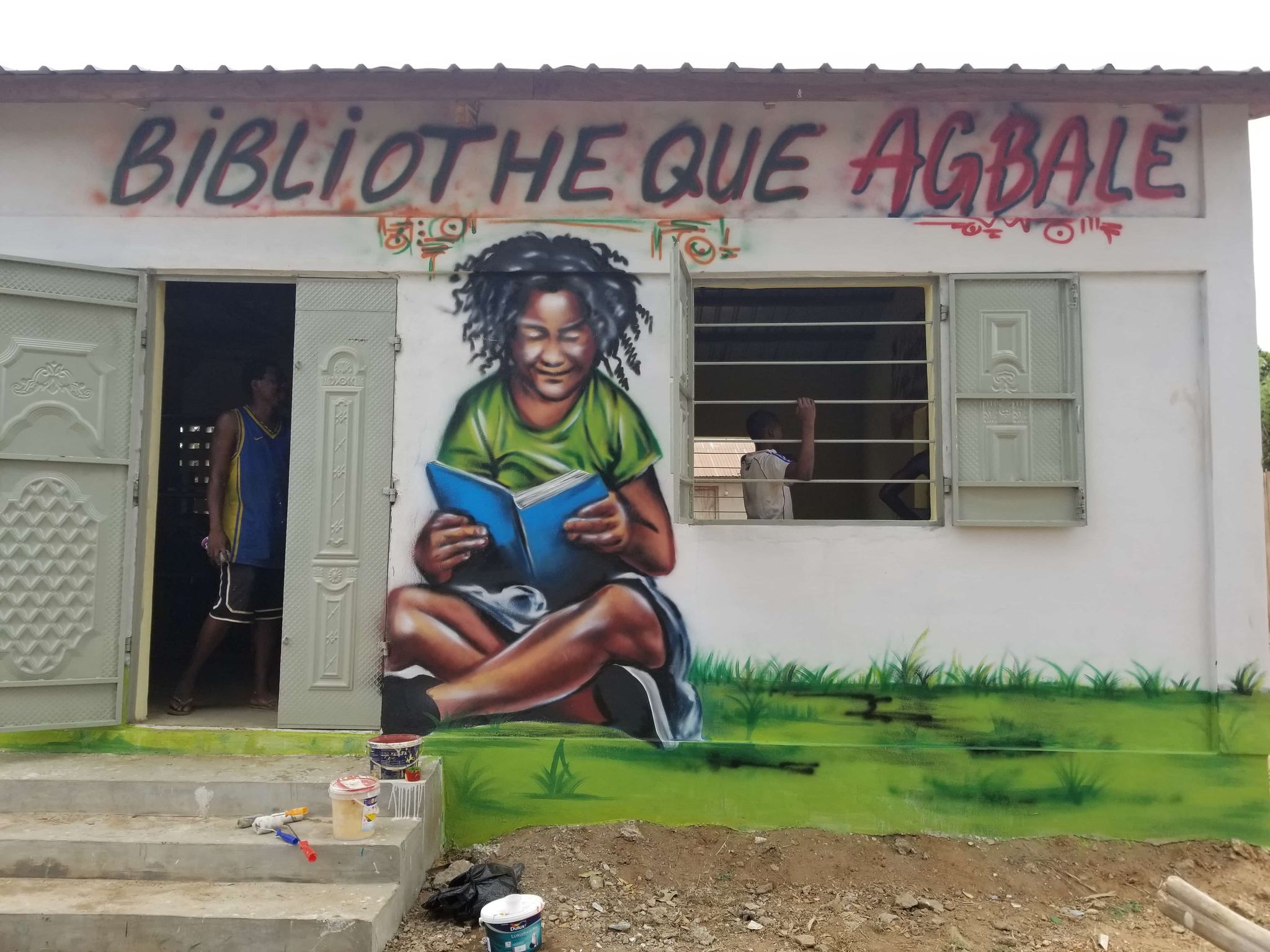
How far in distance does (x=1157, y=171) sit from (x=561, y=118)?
3043 mm

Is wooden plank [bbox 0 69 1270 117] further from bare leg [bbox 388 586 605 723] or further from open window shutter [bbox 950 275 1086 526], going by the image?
bare leg [bbox 388 586 605 723]

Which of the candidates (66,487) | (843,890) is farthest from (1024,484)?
(66,487)

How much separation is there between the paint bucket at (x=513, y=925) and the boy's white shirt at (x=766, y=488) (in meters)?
2.18

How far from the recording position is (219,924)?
10.6ft

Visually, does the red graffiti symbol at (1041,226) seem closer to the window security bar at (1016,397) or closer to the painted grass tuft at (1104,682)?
the window security bar at (1016,397)

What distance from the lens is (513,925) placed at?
3.32 m

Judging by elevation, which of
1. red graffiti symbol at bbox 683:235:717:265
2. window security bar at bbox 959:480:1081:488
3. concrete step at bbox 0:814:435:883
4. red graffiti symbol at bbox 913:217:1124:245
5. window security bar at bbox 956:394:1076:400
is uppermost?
red graffiti symbol at bbox 913:217:1124:245

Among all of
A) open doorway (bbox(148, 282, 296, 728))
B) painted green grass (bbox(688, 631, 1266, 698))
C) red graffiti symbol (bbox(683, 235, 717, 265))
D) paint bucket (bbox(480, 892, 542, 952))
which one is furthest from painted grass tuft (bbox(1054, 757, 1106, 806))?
open doorway (bbox(148, 282, 296, 728))

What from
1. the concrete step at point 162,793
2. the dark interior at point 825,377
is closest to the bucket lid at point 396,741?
the concrete step at point 162,793

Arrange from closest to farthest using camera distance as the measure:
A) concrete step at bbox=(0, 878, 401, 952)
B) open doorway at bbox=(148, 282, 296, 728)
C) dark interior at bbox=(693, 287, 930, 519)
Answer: concrete step at bbox=(0, 878, 401, 952) → open doorway at bbox=(148, 282, 296, 728) → dark interior at bbox=(693, 287, 930, 519)

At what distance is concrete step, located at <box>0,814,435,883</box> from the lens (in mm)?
3582

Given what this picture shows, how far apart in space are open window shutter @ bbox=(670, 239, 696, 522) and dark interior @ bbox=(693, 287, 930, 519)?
5.60 ft

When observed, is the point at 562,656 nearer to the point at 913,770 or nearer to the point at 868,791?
the point at 868,791

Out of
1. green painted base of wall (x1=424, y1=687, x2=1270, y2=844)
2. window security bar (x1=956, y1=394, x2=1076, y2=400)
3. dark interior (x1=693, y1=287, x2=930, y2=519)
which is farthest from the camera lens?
dark interior (x1=693, y1=287, x2=930, y2=519)
